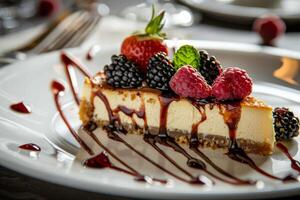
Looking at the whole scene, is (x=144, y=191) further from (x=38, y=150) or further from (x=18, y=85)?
(x=18, y=85)

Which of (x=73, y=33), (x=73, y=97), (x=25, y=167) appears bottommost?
(x=25, y=167)

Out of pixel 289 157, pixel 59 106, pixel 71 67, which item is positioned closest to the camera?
pixel 289 157

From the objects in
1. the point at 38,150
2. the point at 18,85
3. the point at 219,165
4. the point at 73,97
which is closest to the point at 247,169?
the point at 219,165

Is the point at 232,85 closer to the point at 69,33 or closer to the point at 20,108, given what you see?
the point at 20,108

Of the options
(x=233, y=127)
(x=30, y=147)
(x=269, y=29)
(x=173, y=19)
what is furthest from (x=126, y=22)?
(x=30, y=147)

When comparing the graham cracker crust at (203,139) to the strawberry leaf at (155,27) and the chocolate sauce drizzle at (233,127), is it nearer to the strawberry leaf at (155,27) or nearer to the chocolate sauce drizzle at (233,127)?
the chocolate sauce drizzle at (233,127)

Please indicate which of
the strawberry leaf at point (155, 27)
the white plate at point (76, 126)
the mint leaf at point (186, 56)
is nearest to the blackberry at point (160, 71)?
the mint leaf at point (186, 56)
